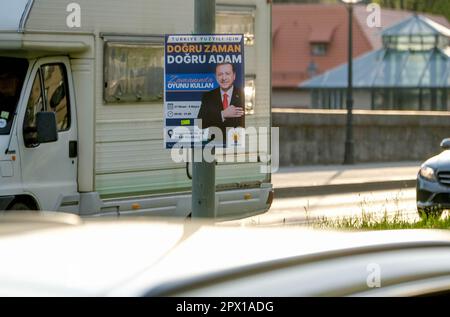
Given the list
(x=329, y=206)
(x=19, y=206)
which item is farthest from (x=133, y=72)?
(x=329, y=206)

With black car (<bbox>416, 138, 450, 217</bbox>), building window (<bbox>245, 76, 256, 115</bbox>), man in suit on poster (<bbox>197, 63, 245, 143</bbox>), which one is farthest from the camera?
black car (<bbox>416, 138, 450, 217</bbox>)

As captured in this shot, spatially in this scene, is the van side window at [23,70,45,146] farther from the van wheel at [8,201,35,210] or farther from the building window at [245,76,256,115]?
the building window at [245,76,256,115]

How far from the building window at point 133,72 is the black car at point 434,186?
13.8ft

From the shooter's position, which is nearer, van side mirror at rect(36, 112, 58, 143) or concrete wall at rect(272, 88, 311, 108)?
van side mirror at rect(36, 112, 58, 143)

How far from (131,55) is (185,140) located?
2.65m

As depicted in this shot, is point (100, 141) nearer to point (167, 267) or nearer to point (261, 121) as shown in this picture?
point (261, 121)

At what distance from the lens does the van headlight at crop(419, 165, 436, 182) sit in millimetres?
16609

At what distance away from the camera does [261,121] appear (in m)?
14.8

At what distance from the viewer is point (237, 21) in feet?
48.2

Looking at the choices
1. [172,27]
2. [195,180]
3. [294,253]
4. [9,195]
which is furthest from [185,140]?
[294,253]

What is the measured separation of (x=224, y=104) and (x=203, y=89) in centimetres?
23

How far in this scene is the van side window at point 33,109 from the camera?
12375 millimetres

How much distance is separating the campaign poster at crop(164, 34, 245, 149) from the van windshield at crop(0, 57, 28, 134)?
73.6 inches

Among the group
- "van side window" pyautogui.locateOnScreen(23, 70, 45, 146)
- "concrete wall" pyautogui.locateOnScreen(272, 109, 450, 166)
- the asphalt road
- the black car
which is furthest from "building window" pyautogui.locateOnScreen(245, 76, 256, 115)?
"concrete wall" pyautogui.locateOnScreen(272, 109, 450, 166)
